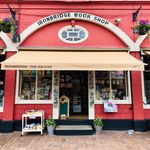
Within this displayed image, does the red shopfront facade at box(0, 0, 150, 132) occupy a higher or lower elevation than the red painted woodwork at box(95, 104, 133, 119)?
higher

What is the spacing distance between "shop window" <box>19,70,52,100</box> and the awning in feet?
3.85

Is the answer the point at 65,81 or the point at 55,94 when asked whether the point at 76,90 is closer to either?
the point at 65,81

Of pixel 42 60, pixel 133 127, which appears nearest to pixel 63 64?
pixel 42 60

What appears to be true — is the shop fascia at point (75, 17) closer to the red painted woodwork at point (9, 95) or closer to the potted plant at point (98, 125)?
the red painted woodwork at point (9, 95)

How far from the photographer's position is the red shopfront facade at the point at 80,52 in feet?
32.7

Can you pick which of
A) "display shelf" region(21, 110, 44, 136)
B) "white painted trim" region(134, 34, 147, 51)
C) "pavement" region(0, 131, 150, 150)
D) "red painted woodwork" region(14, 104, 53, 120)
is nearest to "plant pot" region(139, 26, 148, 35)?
"white painted trim" region(134, 34, 147, 51)

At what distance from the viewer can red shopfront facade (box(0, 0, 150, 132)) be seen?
9.95 meters

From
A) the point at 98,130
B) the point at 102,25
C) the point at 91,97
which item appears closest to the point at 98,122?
the point at 98,130

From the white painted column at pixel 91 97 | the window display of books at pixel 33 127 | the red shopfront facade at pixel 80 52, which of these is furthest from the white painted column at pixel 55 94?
the white painted column at pixel 91 97

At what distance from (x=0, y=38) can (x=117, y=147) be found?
693cm

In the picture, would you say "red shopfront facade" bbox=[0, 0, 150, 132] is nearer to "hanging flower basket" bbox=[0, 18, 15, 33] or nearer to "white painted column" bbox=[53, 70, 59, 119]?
"white painted column" bbox=[53, 70, 59, 119]

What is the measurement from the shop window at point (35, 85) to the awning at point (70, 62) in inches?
46.2

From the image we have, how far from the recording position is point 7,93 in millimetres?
9867

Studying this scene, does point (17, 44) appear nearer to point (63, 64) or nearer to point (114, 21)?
point (63, 64)
